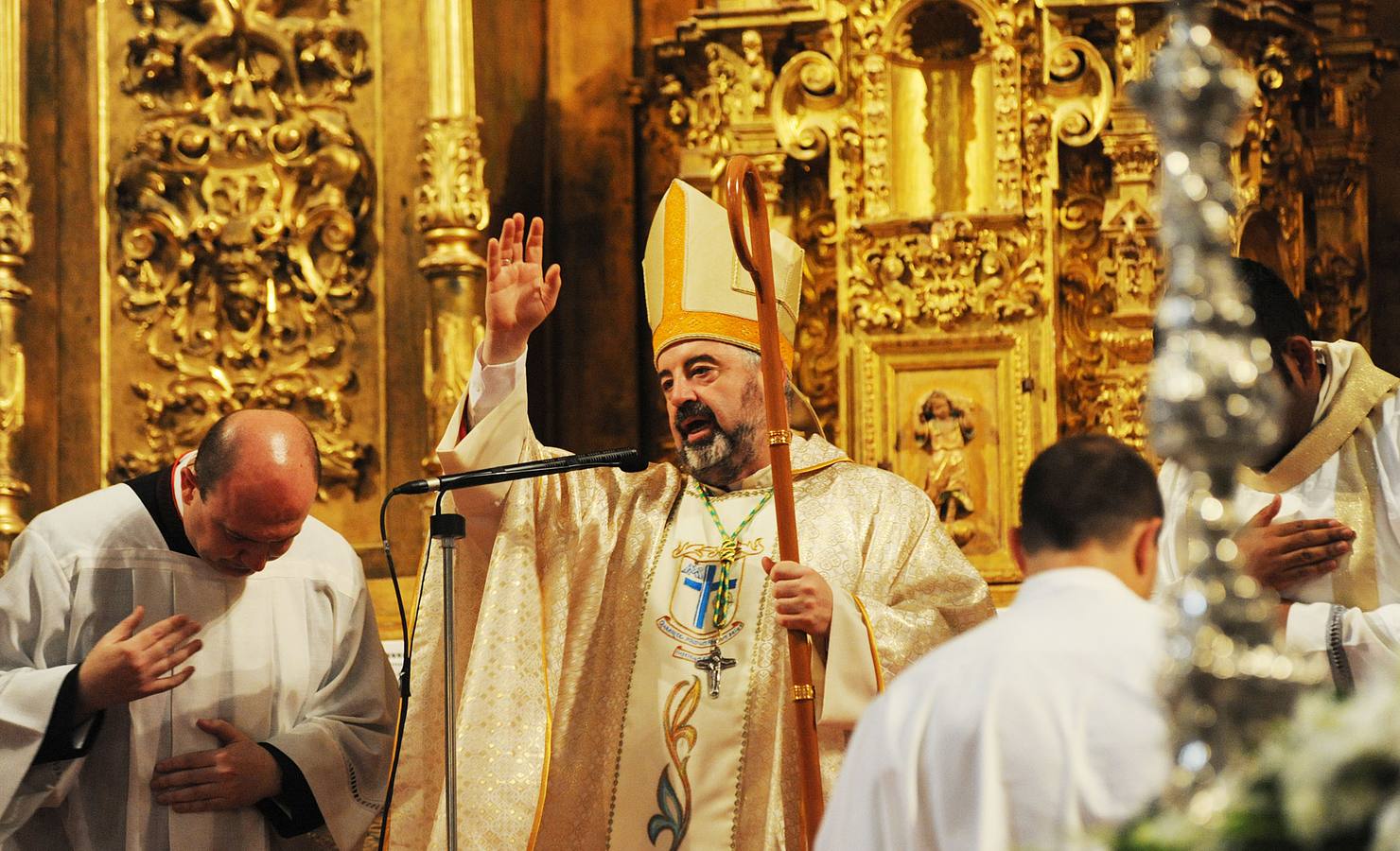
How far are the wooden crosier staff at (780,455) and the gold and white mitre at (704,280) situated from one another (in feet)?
1.90

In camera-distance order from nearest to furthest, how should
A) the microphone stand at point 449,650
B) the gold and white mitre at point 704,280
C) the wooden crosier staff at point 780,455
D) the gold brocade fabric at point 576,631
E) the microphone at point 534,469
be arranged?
the microphone stand at point 449,650, the microphone at point 534,469, the wooden crosier staff at point 780,455, the gold brocade fabric at point 576,631, the gold and white mitre at point 704,280

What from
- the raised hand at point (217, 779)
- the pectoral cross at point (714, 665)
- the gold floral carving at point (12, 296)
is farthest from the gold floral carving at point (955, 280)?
the gold floral carving at point (12, 296)

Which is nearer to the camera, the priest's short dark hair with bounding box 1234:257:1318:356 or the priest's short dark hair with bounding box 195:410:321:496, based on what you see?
the priest's short dark hair with bounding box 1234:257:1318:356

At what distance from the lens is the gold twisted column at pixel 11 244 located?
6566mm

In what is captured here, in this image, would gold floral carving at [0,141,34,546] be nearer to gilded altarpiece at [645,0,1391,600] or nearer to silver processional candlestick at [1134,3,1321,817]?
gilded altarpiece at [645,0,1391,600]

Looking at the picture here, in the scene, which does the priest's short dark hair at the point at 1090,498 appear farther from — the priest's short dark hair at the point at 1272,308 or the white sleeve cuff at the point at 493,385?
the white sleeve cuff at the point at 493,385

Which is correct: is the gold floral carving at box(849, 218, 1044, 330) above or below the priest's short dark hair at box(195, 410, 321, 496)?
above

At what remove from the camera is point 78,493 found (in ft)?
22.1

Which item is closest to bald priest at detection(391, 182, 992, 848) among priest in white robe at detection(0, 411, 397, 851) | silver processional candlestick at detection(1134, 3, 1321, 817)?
priest in white robe at detection(0, 411, 397, 851)

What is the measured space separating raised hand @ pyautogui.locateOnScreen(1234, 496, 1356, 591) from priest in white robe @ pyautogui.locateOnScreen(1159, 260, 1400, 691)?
2 cm

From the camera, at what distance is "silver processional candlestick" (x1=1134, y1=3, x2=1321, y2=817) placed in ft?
6.45

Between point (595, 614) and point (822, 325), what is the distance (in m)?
2.05

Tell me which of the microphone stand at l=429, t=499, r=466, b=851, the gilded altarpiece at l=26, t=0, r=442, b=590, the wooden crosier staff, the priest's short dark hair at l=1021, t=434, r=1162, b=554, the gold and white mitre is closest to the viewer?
the priest's short dark hair at l=1021, t=434, r=1162, b=554

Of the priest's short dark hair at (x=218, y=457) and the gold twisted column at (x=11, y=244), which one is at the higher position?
the gold twisted column at (x=11, y=244)
